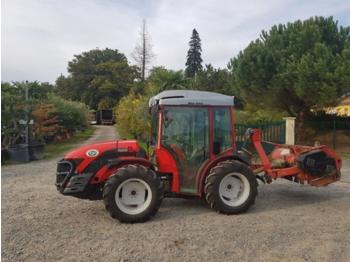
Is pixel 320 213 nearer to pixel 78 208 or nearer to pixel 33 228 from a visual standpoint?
pixel 78 208

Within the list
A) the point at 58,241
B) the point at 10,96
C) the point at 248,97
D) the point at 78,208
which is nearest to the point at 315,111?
the point at 248,97

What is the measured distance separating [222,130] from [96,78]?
2242 inches

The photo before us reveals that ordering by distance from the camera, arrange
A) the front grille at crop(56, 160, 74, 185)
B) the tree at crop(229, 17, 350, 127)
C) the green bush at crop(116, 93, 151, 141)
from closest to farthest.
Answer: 1. the front grille at crop(56, 160, 74, 185)
2. the tree at crop(229, 17, 350, 127)
3. the green bush at crop(116, 93, 151, 141)

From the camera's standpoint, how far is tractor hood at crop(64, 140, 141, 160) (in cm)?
593

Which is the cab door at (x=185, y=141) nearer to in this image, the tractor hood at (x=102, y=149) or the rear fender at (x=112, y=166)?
the rear fender at (x=112, y=166)

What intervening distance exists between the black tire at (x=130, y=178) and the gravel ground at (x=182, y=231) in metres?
0.13

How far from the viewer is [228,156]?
6.36 m

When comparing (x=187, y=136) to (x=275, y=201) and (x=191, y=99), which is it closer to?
(x=191, y=99)

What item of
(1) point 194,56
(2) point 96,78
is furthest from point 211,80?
(1) point 194,56

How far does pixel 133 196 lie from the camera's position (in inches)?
230

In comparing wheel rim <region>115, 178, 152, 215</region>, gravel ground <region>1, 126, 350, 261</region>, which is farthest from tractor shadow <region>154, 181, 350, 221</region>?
wheel rim <region>115, 178, 152, 215</region>

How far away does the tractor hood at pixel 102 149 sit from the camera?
593 centimetres

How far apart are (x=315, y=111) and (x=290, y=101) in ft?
7.69

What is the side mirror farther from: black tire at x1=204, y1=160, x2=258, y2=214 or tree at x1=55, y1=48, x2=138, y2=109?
tree at x1=55, y1=48, x2=138, y2=109
